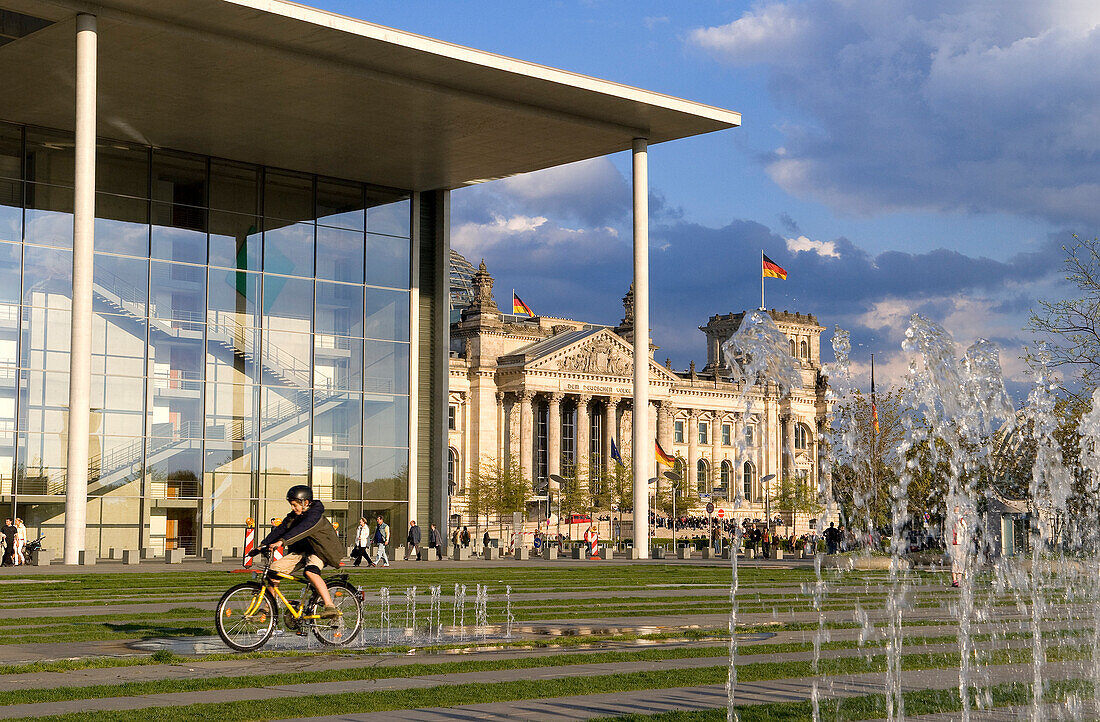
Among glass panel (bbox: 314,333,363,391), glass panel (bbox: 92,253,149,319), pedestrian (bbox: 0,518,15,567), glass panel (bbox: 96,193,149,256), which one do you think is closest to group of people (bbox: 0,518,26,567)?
pedestrian (bbox: 0,518,15,567)

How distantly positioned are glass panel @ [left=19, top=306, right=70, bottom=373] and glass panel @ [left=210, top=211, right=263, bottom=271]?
554 centimetres

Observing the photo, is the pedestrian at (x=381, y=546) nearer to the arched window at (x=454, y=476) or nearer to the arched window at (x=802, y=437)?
the arched window at (x=454, y=476)

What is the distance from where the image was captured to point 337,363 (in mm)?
48312

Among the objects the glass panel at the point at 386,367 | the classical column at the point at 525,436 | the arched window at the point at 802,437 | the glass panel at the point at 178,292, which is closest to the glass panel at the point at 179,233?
the glass panel at the point at 178,292

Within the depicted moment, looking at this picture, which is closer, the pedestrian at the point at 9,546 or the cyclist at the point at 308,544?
the cyclist at the point at 308,544

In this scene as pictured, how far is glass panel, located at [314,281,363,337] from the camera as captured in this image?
48000 millimetres

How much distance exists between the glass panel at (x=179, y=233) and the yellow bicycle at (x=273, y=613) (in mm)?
32228

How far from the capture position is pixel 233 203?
1838 inches

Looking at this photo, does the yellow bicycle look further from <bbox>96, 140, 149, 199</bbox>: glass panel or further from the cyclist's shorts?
<bbox>96, 140, 149, 199</bbox>: glass panel

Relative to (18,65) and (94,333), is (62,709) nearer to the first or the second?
(18,65)

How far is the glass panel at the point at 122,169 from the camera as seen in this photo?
43812 millimetres

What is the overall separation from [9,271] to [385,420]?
14.1 metres

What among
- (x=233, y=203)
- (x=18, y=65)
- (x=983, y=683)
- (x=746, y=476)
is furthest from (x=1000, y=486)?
(x=746, y=476)

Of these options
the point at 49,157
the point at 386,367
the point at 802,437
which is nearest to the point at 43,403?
the point at 49,157
